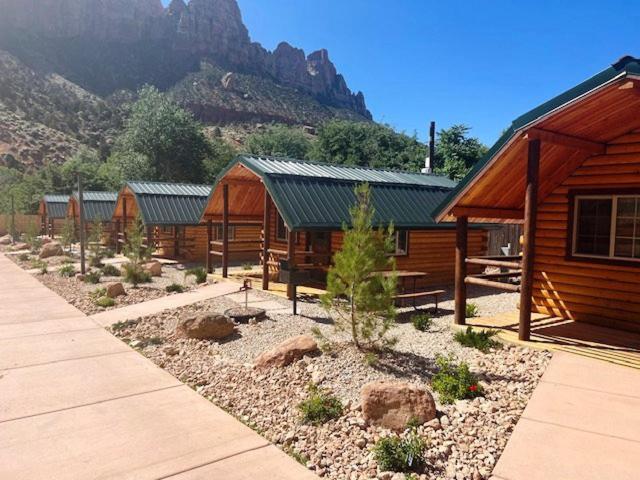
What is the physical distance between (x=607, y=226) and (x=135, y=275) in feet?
41.2

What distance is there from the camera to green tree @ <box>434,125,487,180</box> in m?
30.2

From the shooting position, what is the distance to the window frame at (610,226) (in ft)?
24.9

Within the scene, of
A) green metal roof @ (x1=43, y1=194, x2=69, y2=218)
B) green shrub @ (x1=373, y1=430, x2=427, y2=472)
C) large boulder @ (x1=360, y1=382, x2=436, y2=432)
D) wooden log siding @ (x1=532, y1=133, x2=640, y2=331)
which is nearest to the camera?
green shrub @ (x1=373, y1=430, x2=427, y2=472)

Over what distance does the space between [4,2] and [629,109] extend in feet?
422

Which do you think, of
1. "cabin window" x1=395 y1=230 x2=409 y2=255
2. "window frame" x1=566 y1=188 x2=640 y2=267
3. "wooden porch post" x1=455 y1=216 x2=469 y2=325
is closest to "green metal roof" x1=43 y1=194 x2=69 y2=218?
"cabin window" x1=395 y1=230 x2=409 y2=255

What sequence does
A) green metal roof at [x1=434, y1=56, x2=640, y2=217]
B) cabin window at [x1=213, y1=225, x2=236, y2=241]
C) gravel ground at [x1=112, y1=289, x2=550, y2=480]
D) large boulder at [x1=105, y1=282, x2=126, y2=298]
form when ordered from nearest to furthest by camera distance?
1. gravel ground at [x1=112, y1=289, x2=550, y2=480]
2. green metal roof at [x1=434, y1=56, x2=640, y2=217]
3. large boulder at [x1=105, y1=282, x2=126, y2=298]
4. cabin window at [x1=213, y1=225, x2=236, y2=241]

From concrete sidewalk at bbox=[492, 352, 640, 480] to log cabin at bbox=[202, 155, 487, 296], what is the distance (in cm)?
663

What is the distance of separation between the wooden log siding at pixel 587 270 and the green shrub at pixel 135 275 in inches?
444

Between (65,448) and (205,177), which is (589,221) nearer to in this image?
(65,448)

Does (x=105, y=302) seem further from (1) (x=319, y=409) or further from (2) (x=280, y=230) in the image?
(1) (x=319, y=409)

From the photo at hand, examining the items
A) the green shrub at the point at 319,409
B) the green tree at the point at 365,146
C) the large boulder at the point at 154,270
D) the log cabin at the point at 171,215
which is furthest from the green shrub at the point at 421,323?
the green tree at the point at 365,146

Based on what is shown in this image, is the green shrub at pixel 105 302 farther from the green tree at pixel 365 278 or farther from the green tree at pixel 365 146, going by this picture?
the green tree at pixel 365 146

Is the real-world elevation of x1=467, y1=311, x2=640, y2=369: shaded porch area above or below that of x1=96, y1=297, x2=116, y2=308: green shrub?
above

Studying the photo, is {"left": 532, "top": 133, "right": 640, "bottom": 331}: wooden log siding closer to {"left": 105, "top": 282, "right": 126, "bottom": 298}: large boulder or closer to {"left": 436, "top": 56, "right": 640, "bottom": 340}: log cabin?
{"left": 436, "top": 56, "right": 640, "bottom": 340}: log cabin
